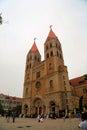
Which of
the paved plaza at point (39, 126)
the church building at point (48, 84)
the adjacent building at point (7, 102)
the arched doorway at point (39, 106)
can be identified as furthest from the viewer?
the adjacent building at point (7, 102)

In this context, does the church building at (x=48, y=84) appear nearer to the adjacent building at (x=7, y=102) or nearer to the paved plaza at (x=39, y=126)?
the paved plaza at (x=39, y=126)

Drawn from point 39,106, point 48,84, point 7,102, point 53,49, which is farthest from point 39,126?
point 7,102

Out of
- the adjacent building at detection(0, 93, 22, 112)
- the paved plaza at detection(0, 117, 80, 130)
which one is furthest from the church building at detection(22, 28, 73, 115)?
the adjacent building at detection(0, 93, 22, 112)

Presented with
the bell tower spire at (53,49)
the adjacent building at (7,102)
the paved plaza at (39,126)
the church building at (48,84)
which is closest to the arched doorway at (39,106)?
the church building at (48,84)

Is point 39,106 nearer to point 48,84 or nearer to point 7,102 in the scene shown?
point 48,84

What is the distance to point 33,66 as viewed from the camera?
52.4m

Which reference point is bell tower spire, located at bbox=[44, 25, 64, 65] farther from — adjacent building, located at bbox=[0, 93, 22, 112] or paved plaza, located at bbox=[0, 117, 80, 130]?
adjacent building, located at bbox=[0, 93, 22, 112]

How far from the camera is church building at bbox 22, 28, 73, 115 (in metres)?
38.0

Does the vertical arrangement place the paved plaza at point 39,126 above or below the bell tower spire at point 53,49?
below

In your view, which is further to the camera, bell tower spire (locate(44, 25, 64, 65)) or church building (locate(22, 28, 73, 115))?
bell tower spire (locate(44, 25, 64, 65))

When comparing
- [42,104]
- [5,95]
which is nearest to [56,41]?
[42,104]

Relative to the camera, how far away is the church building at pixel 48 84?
38.0 meters

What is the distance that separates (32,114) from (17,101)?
159 ft

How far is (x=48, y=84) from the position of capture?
42.3 meters
